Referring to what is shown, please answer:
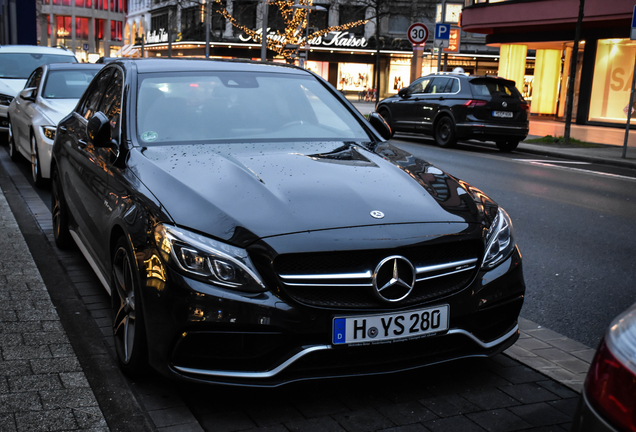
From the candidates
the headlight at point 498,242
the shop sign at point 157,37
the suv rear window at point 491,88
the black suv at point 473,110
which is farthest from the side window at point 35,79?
the shop sign at point 157,37

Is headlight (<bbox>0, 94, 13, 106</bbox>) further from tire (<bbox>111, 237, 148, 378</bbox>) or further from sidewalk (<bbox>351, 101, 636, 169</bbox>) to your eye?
sidewalk (<bbox>351, 101, 636, 169</bbox>)

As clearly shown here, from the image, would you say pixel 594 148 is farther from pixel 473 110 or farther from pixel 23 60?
pixel 23 60

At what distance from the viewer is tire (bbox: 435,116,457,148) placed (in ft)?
56.0

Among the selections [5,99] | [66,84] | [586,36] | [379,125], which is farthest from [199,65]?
[586,36]

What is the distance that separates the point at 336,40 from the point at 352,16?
2.57m

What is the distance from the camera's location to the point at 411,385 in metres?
3.43

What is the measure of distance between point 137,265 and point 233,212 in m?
0.50

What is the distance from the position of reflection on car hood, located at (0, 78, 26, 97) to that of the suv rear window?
9.80m

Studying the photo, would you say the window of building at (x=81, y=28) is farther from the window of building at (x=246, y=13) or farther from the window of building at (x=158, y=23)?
the window of building at (x=246, y=13)

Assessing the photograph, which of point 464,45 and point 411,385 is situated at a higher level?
point 464,45

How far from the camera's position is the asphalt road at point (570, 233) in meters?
4.87

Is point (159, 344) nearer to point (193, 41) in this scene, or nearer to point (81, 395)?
point (81, 395)

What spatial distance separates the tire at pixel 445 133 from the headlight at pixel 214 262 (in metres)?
14.6

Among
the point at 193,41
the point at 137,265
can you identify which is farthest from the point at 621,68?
the point at 193,41
